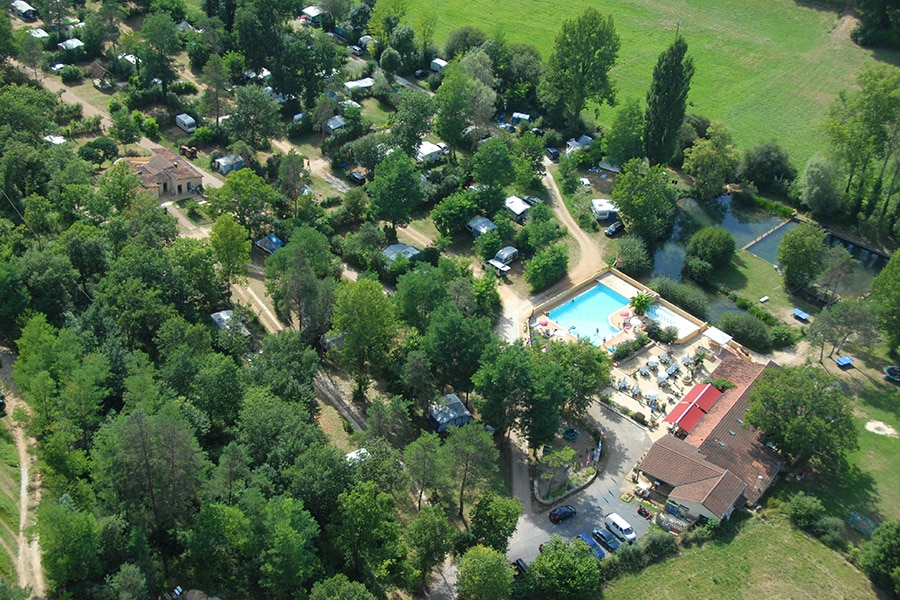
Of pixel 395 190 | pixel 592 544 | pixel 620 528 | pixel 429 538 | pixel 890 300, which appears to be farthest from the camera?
pixel 395 190

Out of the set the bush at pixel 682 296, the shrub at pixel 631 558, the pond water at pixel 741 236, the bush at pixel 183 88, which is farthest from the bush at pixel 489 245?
the bush at pixel 183 88

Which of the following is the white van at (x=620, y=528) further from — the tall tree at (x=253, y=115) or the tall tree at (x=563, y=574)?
the tall tree at (x=253, y=115)

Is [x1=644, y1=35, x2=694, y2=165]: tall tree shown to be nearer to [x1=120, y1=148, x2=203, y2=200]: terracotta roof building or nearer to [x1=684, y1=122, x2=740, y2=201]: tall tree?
[x1=684, y1=122, x2=740, y2=201]: tall tree

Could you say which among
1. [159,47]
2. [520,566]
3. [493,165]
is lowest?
[520,566]

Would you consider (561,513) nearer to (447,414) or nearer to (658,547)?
(658,547)

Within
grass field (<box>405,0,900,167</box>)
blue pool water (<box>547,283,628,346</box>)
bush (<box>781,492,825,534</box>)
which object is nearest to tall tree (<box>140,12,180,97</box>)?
grass field (<box>405,0,900,167</box>)

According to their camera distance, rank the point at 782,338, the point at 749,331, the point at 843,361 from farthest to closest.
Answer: the point at 782,338, the point at 749,331, the point at 843,361

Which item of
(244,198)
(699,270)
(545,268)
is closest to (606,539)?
(545,268)

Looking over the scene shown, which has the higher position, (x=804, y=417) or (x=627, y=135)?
(x=627, y=135)
